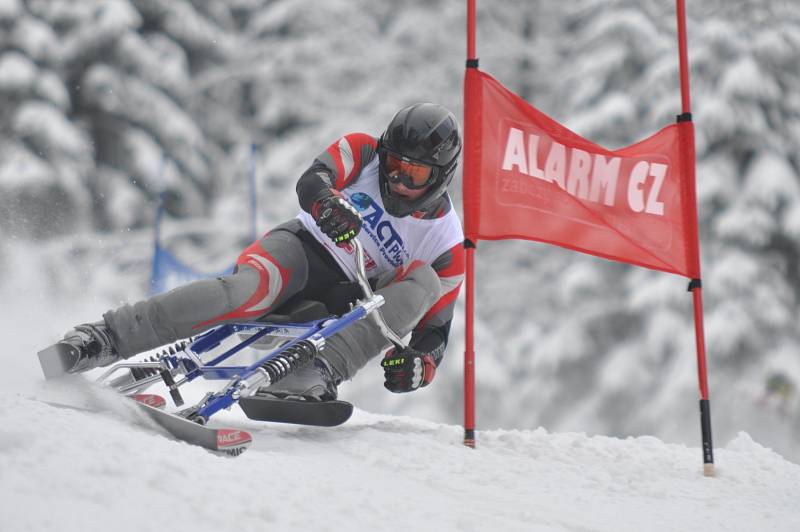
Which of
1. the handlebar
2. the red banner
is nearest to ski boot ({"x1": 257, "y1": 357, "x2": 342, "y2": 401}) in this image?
the handlebar

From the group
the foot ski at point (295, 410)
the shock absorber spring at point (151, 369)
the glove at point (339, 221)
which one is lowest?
the foot ski at point (295, 410)

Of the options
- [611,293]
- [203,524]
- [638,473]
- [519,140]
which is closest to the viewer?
[203,524]

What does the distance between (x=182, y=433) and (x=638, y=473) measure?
6.24 ft

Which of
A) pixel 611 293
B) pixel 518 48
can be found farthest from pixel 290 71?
pixel 611 293

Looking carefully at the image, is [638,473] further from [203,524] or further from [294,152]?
[294,152]

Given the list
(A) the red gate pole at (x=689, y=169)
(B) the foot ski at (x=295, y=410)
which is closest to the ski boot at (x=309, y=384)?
(B) the foot ski at (x=295, y=410)

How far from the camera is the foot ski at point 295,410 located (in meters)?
3.43

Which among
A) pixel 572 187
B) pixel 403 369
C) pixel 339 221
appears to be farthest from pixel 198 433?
pixel 572 187

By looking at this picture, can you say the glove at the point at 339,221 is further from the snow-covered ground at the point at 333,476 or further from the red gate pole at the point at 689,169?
the red gate pole at the point at 689,169

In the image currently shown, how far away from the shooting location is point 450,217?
14.0 feet

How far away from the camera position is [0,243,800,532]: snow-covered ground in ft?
6.59

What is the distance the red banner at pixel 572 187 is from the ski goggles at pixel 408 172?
48cm

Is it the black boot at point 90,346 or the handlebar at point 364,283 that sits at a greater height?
the handlebar at point 364,283

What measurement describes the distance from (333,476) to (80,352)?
1.05 metres
